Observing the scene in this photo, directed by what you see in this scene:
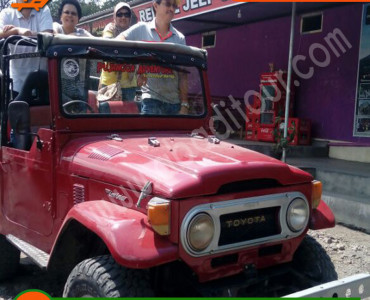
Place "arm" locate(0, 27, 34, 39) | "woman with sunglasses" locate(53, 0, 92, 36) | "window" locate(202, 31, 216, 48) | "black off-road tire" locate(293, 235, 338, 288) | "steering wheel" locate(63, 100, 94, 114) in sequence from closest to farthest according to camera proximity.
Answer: "black off-road tire" locate(293, 235, 338, 288)
"steering wheel" locate(63, 100, 94, 114)
"arm" locate(0, 27, 34, 39)
"woman with sunglasses" locate(53, 0, 92, 36)
"window" locate(202, 31, 216, 48)

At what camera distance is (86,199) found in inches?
116

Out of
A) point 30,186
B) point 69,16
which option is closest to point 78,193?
point 30,186

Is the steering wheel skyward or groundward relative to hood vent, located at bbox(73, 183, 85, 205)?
skyward

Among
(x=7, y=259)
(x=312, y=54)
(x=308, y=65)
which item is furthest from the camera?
(x=308, y=65)

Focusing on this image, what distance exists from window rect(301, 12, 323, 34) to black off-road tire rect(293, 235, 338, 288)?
7182 millimetres

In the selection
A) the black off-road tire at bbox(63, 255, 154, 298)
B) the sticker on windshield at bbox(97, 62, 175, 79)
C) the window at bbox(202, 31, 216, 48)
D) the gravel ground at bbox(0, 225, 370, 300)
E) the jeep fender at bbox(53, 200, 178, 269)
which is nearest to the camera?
the jeep fender at bbox(53, 200, 178, 269)

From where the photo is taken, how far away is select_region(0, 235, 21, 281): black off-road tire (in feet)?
13.2

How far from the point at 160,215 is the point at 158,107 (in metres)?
1.44

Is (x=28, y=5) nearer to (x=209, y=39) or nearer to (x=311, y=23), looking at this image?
(x=311, y=23)

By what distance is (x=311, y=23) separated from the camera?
371 inches

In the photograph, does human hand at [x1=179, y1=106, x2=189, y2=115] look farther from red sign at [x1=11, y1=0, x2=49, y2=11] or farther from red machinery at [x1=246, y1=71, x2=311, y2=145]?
red machinery at [x1=246, y1=71, x2=311, y2=145]

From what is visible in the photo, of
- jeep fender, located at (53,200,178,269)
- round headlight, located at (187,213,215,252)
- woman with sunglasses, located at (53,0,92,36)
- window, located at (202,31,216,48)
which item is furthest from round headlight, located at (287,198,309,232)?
window, located at (202,31,216,48)

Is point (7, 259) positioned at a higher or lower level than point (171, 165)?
lower

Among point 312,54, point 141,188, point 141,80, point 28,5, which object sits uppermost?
point 312,54
